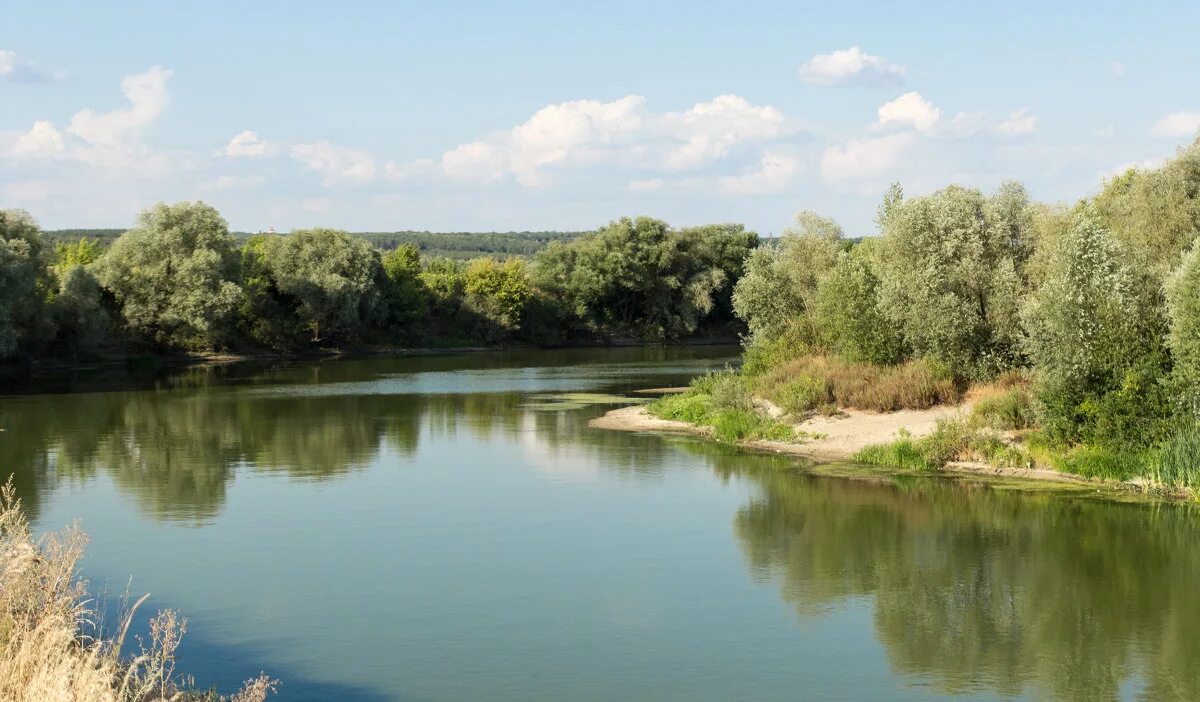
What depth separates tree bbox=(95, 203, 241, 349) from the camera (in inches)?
2911

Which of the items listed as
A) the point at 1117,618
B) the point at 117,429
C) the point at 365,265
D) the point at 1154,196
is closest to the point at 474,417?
the point at 117,429

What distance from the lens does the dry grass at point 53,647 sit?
10219 mm

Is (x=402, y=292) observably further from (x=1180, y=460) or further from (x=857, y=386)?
(x=1180, y=460)

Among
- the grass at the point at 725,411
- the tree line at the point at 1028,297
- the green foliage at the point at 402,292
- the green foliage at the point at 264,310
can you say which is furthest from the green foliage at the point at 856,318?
the green foliage at the point at 402,292

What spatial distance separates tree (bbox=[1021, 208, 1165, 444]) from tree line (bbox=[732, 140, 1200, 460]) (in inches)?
1.3

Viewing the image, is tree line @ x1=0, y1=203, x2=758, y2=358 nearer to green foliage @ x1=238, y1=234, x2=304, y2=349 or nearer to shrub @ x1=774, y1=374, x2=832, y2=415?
green foliage @ x1=238, y1=234, x2=304, y2=349

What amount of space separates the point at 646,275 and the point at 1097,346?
7396 cm

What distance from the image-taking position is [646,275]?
334 feet

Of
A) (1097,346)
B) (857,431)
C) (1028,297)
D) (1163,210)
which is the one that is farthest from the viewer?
(1163,210)

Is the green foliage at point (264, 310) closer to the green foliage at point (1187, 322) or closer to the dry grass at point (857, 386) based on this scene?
the dry grass at point (857, 386)

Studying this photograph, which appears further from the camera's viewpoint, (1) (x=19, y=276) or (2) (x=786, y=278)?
(1) (x=19, y=276)

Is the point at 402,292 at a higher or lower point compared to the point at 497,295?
higher

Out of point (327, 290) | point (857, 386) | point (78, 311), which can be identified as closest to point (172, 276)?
point (78, 311)

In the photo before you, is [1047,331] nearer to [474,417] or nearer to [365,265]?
[474,417]
